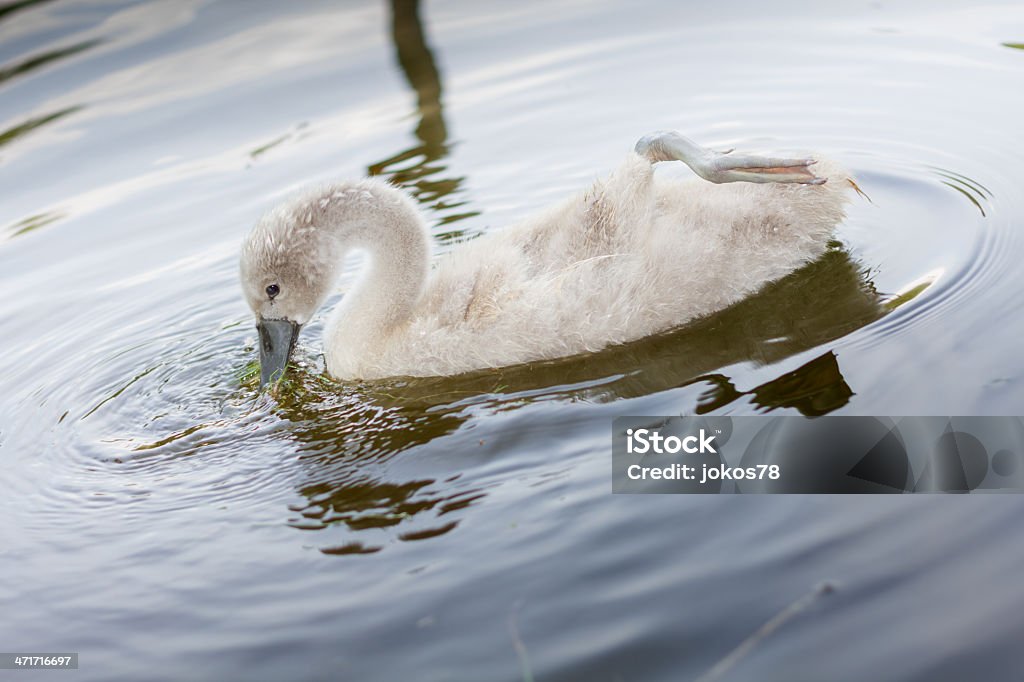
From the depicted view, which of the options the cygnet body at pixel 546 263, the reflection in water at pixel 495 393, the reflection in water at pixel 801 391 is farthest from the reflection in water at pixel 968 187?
the reflection in water at pixel 801 391

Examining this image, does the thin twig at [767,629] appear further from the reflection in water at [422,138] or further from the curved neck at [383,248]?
the reflection in water at [422,138]

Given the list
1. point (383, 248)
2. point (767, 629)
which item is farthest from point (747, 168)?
point (767, 629)

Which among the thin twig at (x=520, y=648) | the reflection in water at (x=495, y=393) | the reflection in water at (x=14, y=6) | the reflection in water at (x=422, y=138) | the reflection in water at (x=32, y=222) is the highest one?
the reflection in water at (x=14, y=6)

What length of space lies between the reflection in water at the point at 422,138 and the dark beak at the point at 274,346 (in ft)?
5.19

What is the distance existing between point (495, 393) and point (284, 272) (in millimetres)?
1039

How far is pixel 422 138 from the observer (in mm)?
7914

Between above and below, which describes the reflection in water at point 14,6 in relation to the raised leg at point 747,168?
above

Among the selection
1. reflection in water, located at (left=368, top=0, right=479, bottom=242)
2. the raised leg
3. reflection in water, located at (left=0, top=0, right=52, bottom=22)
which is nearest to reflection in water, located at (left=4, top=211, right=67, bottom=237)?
reflection in water, located at (left=368, top=0, right=479, bottom=242)

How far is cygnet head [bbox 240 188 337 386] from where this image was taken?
4.54 metres

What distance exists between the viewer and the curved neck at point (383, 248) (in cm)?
462

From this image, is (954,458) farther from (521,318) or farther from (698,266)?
(521,318)

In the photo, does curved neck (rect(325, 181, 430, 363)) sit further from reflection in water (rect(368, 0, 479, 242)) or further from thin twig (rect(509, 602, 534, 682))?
thin twig (rect(509, 602, 534, 682))

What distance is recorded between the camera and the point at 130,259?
6.82m

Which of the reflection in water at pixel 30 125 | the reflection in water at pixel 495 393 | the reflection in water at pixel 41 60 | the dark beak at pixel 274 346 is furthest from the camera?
the reflection in water at pixel 41 60
